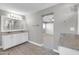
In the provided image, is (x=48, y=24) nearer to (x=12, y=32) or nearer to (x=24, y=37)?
(x=24, y=37)

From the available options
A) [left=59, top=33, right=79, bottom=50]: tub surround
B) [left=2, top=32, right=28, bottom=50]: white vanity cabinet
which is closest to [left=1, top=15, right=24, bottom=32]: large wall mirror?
[left=2, top=32, right=28, bottom=50]: white vanity cabinet

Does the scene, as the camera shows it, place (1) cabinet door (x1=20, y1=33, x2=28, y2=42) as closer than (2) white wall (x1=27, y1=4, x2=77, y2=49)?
No

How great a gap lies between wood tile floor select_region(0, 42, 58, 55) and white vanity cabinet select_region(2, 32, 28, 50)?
0.07 meters

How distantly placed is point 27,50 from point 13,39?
295mm

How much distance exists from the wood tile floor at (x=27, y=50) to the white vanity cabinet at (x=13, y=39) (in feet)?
0.22

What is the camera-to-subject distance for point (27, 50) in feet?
3.76

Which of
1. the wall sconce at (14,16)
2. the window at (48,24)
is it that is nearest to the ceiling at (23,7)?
the wall sconce at (14,16)

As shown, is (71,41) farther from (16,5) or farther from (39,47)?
(16,5)

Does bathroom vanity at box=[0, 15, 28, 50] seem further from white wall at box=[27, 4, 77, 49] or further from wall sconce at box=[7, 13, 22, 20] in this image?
white wall at box=[27, 4, 77, 49]

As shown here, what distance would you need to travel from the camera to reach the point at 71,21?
1.07 meters

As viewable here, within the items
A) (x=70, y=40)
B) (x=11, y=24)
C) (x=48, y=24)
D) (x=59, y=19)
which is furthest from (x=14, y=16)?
(x=70, y=40)

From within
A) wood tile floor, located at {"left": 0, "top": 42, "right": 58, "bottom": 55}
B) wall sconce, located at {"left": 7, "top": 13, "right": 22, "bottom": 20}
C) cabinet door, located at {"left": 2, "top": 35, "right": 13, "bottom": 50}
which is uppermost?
wall sconce, located at {"left": 7, "top": 13, "right": 22, "bottom": 20}

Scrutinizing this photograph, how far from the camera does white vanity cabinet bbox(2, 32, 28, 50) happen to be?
112 centimetres

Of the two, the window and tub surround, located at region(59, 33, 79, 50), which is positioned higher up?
the window
